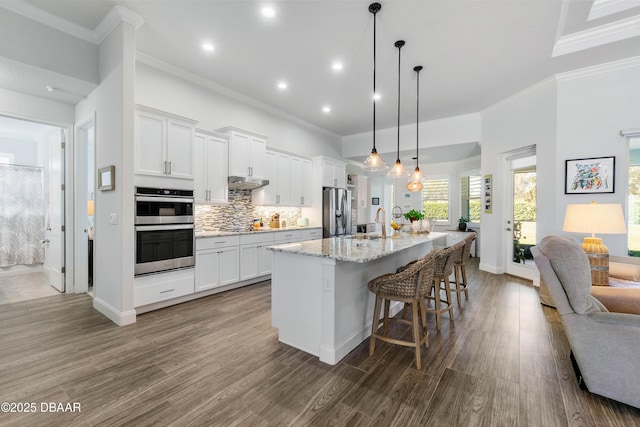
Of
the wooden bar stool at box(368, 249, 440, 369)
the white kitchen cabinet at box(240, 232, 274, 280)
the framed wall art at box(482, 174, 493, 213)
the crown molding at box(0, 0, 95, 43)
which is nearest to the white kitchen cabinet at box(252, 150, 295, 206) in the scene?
the white kitchen cabinet at box(240, 232, 274, 280)

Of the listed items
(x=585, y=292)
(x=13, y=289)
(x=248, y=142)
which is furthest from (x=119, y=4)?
(x=585, y=292)

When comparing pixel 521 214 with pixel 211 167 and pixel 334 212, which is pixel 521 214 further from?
pixel 211 167

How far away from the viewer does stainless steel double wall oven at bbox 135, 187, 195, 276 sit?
10.4ft

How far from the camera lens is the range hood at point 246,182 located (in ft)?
14.8

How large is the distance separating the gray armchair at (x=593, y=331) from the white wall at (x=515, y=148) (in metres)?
3.01

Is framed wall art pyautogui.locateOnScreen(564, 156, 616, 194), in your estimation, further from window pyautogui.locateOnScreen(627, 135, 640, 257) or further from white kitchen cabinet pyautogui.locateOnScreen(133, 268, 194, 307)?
white kitchen cabinet pyautogui.locateOnScreen(133, 268, 194, 307)

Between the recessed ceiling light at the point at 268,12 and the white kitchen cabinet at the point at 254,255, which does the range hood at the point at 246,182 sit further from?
the recessed ceiling light at the point at 268,12

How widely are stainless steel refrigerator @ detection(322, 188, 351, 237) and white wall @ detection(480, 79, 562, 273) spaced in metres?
2.92

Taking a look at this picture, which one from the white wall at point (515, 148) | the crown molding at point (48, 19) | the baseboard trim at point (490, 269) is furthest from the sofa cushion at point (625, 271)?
the crown molding at point (48, 19)

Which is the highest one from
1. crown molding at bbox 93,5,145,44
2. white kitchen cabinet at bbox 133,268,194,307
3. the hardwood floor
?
crown molding at bbox 93,5,145,44

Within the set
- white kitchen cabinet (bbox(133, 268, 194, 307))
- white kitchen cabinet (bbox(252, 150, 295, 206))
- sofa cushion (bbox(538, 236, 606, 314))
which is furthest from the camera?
white kitchen cabinet (bbox(252, 150, 295, 206))

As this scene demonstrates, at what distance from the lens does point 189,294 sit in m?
3.70

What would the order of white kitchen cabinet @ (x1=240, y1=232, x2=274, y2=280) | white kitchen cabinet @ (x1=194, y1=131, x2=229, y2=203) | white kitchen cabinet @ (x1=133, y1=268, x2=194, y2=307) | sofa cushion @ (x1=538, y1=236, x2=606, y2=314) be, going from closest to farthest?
sofa cushion @ (x1=538, y1=236, x2=606, y2=314), white kitchen cabinet @ (x1=133, y1=268, x2=194, y2=307), white kitchen cabinet @ (x1=194, y1=131, x2=229, y2=203), white kitchen cabinet @ (x1=240, y1=232, x2=274, y2=280)

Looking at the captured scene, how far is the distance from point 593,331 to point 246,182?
433 cm
